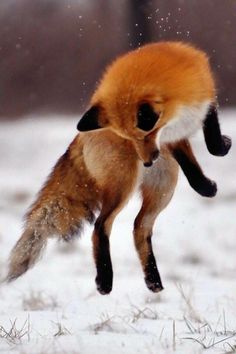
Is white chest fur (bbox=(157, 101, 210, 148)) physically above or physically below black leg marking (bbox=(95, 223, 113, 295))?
above

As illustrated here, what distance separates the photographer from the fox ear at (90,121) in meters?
3.81

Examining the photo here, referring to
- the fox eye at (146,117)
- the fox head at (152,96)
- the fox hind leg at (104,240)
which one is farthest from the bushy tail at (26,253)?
the fox eye at (146,117)

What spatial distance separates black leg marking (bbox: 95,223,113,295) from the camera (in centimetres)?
440

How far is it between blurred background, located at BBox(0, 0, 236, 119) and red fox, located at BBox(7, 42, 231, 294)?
9991mm

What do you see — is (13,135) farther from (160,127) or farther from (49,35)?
(160,127)

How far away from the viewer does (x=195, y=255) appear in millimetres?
9609

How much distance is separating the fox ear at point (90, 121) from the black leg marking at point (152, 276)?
1082mm

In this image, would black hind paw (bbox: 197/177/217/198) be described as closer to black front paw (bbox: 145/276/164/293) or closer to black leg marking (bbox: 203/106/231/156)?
black leg marking (bbox: 203/106/231/156)

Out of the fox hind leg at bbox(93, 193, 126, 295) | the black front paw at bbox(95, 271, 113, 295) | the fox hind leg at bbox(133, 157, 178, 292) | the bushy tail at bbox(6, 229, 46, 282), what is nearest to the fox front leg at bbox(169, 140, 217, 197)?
the fox hind leg at bbox(133, 157, 178, 292)

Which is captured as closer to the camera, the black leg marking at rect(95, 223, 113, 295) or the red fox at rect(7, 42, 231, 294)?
the red fox at rect(7, 42, 231, 294)

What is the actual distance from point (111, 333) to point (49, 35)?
46.5ft

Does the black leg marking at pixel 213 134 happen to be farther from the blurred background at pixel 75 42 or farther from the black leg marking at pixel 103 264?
the blurred background at pixel 75 42

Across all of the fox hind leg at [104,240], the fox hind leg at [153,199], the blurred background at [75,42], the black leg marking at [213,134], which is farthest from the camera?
the blurred background at [75,42]

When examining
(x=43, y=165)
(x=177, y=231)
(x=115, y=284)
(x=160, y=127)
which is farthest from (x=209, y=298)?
(x=43, y=165)
